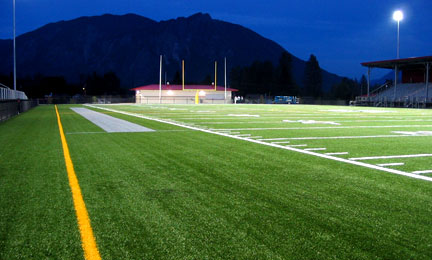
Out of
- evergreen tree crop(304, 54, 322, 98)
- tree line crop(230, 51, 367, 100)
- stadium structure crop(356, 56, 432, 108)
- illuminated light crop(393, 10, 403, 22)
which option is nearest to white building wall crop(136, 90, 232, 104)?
stadium structure crop(356, 56, 432, 108)

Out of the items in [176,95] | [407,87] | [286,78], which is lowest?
[176,95]

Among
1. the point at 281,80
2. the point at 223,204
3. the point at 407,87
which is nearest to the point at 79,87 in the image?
the point at 281,80

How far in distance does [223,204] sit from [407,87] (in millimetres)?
Answer: 58736

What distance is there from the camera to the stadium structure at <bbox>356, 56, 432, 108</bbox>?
4862cm

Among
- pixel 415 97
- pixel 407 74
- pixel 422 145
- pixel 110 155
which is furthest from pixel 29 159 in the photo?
pixel 407 74

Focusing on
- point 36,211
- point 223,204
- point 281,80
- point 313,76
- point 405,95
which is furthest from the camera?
point 281,80

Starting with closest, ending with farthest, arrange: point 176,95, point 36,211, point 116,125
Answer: point 36,211
point 116,125
point 176,95

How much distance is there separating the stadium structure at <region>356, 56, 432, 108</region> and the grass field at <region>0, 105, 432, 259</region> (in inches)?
1753

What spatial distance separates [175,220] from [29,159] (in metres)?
4.50

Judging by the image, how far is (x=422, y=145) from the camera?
9102 millimetres

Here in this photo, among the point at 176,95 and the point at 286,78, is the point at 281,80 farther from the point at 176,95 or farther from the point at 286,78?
the point at 176,95

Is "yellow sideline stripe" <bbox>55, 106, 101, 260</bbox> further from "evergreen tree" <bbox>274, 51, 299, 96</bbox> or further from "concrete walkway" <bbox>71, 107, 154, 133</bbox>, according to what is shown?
"evergreen tree" <bbox>274, 51, 299, 96</bbox>

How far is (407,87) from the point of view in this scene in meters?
56.6

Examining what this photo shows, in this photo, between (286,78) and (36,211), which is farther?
(286,78)
